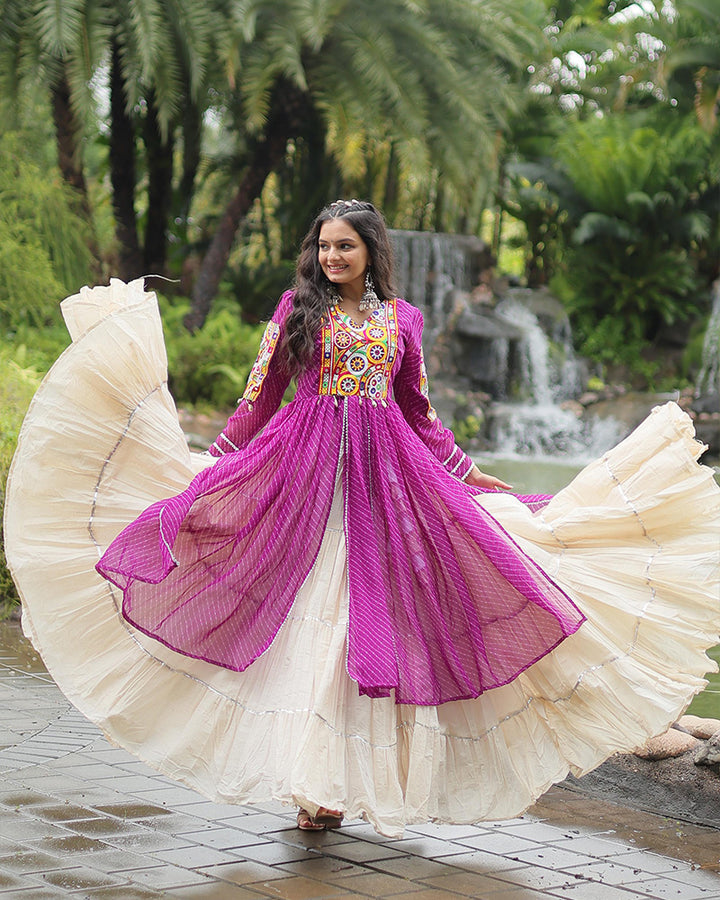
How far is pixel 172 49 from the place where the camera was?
1459cm

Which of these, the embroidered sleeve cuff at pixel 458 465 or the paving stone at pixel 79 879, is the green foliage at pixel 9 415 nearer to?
the embroidered sleeve cuff at pixel 458 465

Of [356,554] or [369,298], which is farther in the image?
[369,298]

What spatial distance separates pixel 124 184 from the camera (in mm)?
16781

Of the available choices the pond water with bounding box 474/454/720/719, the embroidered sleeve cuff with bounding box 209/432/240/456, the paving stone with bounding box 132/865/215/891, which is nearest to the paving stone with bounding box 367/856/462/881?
the paving stone with bounding box 132/865/215/891

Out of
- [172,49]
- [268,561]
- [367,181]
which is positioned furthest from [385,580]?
[367,181]

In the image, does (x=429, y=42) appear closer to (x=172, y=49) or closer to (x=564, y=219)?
(x=172, y=49)

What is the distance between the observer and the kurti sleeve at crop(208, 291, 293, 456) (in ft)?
12.3

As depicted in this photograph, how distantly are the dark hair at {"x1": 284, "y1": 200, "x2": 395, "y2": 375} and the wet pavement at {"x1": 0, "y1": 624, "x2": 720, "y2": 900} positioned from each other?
143 centimetres

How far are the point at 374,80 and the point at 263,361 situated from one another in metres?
12.3

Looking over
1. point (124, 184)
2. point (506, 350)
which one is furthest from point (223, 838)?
point (506, 350)

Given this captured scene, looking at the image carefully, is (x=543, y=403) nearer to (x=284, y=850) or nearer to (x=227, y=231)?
(x=227, y=231)

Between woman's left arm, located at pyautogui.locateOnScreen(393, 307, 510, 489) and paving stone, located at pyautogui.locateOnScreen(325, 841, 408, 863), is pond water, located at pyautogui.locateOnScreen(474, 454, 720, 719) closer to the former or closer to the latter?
woman's left arm, located at pyautogui.locateOnScreen(393, 307, 510, 489)

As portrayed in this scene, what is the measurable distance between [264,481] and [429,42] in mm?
12653

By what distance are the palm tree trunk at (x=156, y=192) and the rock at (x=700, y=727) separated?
15090mm
